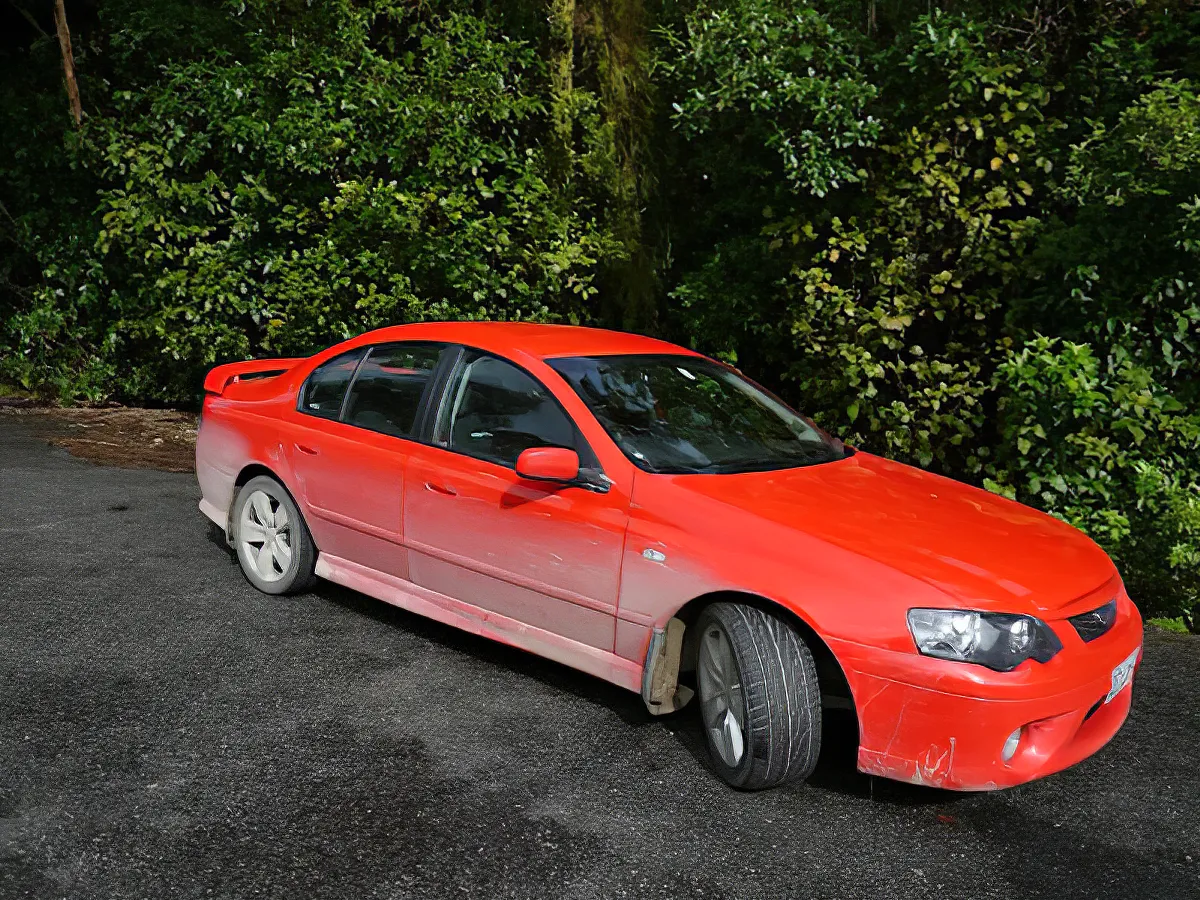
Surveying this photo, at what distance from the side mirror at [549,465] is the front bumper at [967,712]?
125 centimetres

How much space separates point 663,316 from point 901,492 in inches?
235

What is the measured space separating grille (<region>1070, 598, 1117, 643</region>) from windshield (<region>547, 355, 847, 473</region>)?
1.32 meters

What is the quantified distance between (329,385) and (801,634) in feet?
9.65

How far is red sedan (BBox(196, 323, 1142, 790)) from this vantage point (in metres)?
3.77

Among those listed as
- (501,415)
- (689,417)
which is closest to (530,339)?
(501,415)

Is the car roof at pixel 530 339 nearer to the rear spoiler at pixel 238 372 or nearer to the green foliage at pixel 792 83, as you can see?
the rear spoiler at pixel 238 372

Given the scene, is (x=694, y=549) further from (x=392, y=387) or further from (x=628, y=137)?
(x=628, y=137)

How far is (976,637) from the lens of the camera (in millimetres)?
3717

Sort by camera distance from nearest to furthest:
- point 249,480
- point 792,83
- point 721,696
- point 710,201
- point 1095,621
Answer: point 1095,621 < point 721,696 < point 249,480 < point 792,83 < point 710,201

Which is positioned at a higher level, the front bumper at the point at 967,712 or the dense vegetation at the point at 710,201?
the dense vegetation at the point at 710,201

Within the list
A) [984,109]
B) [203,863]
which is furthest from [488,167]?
[203,863]

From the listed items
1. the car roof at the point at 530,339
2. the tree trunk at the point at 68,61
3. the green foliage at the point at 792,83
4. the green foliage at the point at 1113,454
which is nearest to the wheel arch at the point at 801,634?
the car roof at the point at 530,339

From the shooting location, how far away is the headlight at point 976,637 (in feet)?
12.2

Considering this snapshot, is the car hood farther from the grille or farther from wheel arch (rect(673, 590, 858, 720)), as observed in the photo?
wheel arch (rect(673, 590, 858, 720))
